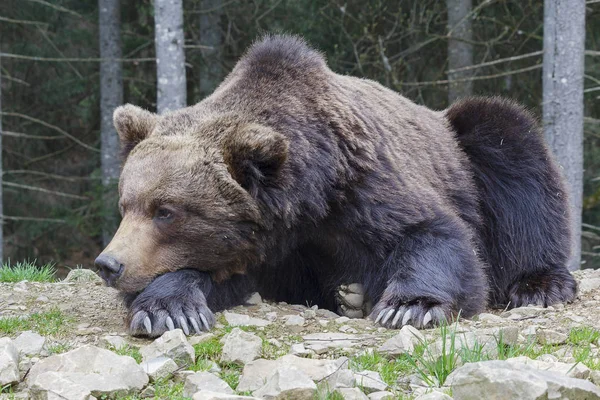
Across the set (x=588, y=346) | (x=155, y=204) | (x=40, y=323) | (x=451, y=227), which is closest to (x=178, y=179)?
(x=155, y=204)

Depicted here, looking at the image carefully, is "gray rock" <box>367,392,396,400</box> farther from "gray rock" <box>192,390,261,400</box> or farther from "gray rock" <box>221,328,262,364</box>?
"gray rock" <box>221,328,262,364</box>

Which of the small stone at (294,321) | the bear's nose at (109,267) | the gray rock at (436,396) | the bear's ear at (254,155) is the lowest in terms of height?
the gray rock at (436,396)

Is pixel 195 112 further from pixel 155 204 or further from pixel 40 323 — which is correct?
pixel 40 323

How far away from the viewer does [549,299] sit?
5.93 metres

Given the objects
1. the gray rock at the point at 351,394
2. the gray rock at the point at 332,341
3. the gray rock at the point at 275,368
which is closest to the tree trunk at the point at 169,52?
the gray rock at the point at 332,341

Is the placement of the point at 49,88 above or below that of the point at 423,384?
above

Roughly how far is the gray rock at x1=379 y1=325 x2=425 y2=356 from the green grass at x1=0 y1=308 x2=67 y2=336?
5.90 feet

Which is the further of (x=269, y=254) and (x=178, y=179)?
(x=269, y=254)

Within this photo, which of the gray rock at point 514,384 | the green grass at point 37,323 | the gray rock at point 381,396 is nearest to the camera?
the gray rock at point 514,384

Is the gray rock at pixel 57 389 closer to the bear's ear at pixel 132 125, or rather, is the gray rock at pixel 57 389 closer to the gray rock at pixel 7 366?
the gray rock at pixel 7 366

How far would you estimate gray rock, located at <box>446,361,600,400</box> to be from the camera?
2848 mm

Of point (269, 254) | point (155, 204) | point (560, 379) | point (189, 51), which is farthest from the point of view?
point (189, 51)

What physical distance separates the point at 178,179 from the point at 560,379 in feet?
8.08

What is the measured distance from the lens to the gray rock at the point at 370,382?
330 centimetres
